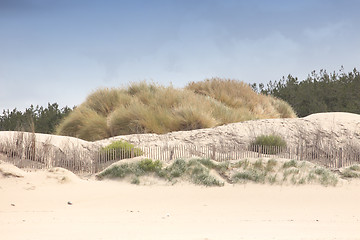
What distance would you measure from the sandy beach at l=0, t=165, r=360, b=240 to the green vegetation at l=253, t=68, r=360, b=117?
1345 cm

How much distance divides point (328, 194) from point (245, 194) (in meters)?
1.67

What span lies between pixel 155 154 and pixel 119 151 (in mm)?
841

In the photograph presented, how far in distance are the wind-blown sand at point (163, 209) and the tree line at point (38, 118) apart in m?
11.4

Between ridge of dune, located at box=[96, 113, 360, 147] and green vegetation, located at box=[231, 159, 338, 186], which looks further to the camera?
ridge of dune, located at box=[96, 113, 360, 147]

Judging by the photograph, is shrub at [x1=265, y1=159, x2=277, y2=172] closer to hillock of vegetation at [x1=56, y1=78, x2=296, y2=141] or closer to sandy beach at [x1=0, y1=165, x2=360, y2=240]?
sandy beach at [x1=0, y1=165, x2=360, y2=240]


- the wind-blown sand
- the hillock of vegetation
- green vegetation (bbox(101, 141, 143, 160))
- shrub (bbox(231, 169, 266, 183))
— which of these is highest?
the hillock of vegetation

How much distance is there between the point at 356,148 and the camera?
36.8 ft

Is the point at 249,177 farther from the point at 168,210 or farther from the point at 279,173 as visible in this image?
the point at 168,210

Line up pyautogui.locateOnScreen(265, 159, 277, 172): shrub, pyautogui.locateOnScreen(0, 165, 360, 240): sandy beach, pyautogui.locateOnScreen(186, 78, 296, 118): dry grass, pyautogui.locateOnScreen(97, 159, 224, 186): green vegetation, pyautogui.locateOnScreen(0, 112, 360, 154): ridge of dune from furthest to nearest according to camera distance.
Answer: pyautogui.locateOnScreen(186, 78, 296, 118): dry grass
pyautogui.locateOnScreen(0, 112, 360, 154): ridge of dune
pyautogui.locateOnScreen(265, 159, 277, 172): shrub
pyautogui.locateOnScreen(97, 159, 224, 186): green vegetation
pyautogui.locateOnScreen(0, 165, 360, 240): sandy beach

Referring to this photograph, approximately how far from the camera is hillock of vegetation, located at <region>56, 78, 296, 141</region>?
12477 mm

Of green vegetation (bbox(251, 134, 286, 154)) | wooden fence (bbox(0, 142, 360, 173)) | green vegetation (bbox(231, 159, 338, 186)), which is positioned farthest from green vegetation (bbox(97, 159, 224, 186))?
green vegetation (bbox(251, 134, 286, 154))

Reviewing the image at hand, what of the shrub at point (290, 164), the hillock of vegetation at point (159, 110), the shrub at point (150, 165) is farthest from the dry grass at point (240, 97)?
the shrub at point (150, 165)

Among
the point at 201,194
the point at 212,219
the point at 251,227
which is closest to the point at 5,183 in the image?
the point at 201,194

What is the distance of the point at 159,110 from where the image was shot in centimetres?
1291
